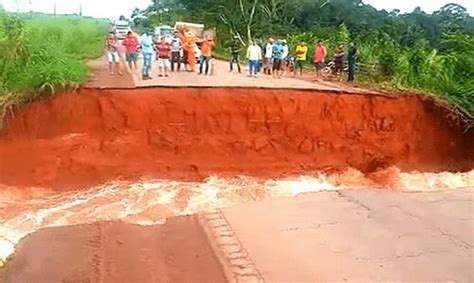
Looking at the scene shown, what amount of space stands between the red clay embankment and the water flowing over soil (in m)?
0.02

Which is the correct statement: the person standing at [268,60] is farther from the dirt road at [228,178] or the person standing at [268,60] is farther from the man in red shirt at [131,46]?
the man in red shirt at [131,46]

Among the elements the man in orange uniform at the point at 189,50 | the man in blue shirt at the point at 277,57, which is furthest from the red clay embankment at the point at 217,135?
the man in orange uniform at the point at 189,50

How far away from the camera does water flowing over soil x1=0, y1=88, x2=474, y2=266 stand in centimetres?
1424

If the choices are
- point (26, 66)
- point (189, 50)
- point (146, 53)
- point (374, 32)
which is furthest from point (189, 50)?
point (374, 32)

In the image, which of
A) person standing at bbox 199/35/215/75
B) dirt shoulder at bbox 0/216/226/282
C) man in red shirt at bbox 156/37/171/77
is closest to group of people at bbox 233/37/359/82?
person standing at bbox 199/35/215/75

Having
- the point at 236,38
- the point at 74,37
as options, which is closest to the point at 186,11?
the point at 236,38

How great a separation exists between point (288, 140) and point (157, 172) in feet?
10.5

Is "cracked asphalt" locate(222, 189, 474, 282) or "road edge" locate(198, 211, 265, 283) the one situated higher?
"cracked asphalt" locate(222, 189, 474, 282)

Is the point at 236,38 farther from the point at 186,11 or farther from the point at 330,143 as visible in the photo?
the point at 330,143

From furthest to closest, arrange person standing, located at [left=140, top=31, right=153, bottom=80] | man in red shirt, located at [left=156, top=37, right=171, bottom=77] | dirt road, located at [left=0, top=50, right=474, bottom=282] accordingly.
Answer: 1. man in red shirt, located at [left=156, top=37, right=171, bottom=77]
2. person standing, located at [left=140, top=31, right=153, bottom=80]
3. dirt road, located at [left=0, top=50, right=474, bottom=282]

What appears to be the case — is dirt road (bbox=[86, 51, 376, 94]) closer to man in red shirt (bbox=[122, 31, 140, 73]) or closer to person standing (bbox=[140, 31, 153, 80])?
person standing (bbox=[140, 31, 153, 80])

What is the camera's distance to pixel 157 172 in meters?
15.1

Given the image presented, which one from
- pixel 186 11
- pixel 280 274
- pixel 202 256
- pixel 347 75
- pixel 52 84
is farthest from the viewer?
pixel 186 11

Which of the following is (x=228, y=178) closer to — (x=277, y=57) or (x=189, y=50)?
(x=277, y=57)
